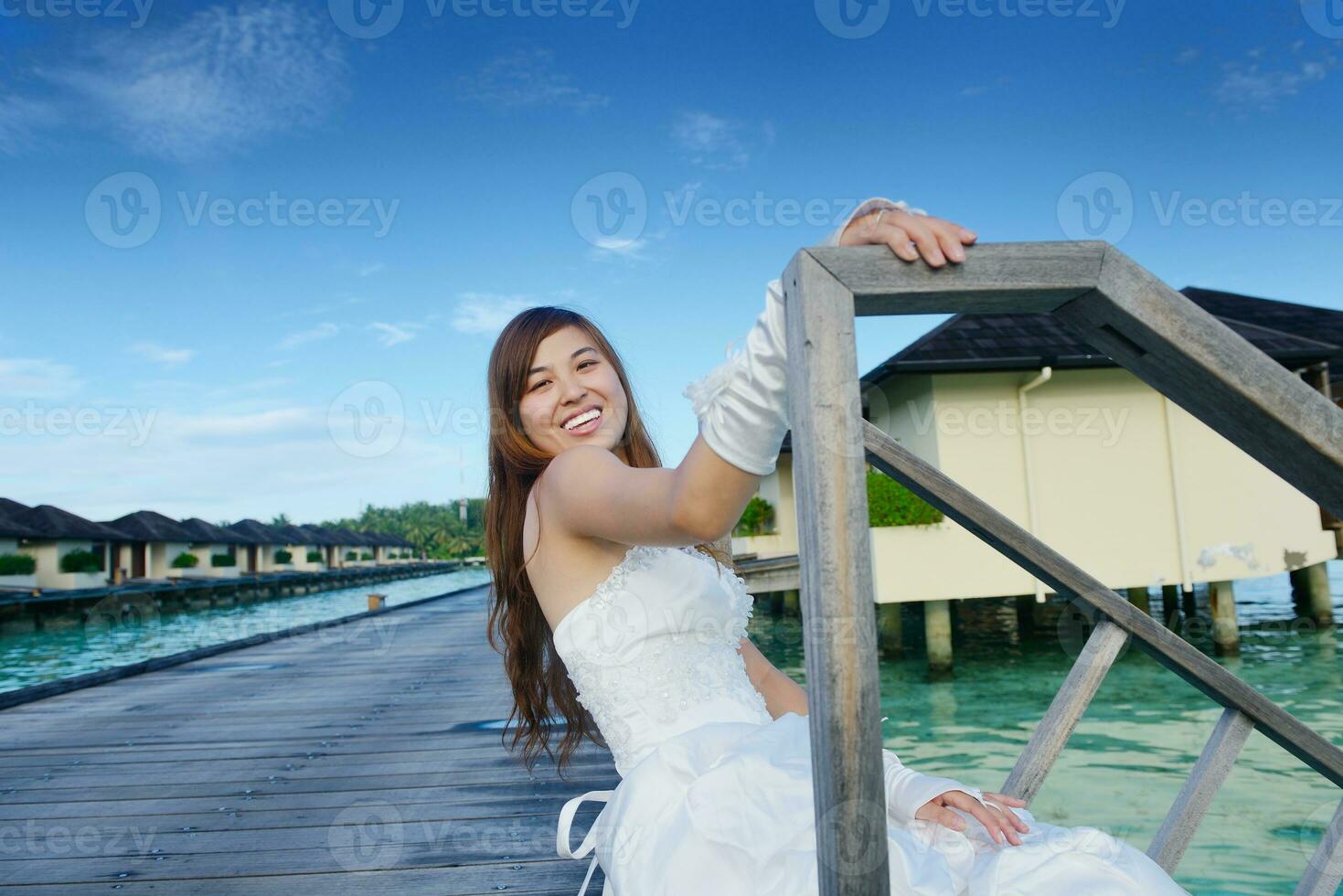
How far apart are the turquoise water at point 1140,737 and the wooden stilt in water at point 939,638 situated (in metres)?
0.24

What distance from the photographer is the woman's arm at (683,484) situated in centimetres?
82

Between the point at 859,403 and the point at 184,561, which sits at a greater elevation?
the point at 859,403

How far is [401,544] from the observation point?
7481 centimetres

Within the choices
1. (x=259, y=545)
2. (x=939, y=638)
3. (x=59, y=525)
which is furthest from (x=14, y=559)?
(x=939, y=638)

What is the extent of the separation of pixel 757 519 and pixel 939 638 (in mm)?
6230

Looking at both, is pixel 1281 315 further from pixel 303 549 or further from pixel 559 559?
pixel 303 549

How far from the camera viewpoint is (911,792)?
121 centimetres

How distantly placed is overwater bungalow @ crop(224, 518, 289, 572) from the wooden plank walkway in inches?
1757

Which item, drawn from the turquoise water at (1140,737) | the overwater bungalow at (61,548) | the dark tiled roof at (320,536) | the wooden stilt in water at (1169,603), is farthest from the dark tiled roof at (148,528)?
the wooden stilt in water at (1169,603)

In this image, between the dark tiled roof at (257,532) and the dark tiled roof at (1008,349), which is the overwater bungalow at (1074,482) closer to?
the dark tiled roof at (1008,349)

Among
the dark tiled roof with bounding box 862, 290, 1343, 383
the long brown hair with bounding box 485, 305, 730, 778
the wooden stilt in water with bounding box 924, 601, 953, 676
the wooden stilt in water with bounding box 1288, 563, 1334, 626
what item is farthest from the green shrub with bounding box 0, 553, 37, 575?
the wooden stilt in water with bounding box 1288, 563, 1334, 626

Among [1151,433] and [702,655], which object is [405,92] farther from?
[702,655]

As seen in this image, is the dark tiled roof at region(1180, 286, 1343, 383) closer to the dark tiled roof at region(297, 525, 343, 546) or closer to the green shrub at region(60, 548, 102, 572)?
→ the green shrub at region(60, 548, 102, 572)

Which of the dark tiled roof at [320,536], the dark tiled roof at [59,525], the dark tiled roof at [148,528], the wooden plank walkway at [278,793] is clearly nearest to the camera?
the wooden plank walkway at [278,793]
